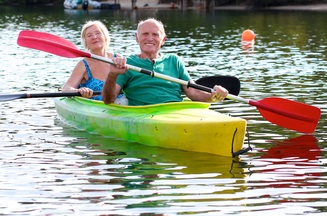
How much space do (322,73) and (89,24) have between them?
9566mm

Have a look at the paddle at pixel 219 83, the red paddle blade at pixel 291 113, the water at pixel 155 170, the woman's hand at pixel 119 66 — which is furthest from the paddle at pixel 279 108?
the woman's hand at pixel 119 66

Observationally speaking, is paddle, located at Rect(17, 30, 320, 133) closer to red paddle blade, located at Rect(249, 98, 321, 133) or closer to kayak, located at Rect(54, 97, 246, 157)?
red paddle blade, located at Rect(249, 98, 321, 133)

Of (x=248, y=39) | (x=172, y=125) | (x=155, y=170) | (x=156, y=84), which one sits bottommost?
(x=248, y=39)

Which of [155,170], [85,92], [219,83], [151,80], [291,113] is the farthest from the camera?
[85,92]

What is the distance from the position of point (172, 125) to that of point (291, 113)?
194 centimetres

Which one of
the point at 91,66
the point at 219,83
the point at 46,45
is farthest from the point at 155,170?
the point at 91,66

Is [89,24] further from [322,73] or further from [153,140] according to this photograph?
[322,73]

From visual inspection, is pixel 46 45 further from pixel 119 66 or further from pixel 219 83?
pixel 219 83

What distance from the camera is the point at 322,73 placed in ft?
71.5

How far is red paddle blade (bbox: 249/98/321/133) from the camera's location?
496 inches

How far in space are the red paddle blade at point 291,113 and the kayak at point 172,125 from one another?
3.60 feet

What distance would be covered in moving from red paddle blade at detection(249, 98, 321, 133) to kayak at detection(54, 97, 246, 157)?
3.60 ft

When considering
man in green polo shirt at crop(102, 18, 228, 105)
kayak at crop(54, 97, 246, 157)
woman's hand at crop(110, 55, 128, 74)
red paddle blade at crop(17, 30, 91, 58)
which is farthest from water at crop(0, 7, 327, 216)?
red paddle blade at crop(17, 30, 91, 58)

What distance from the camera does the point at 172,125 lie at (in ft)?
38.0
